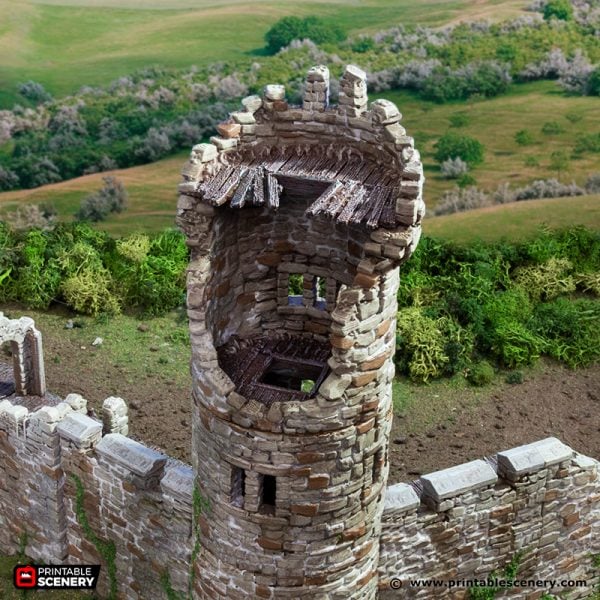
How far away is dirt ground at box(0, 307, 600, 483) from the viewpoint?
16531 mm

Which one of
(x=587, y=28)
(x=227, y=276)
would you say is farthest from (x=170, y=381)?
(x=587, y=28)

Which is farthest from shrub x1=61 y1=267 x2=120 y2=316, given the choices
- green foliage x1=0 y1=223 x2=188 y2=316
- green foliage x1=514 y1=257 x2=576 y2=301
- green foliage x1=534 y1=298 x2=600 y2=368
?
green foliage x1=534 y1=298 x2=600 y2=368

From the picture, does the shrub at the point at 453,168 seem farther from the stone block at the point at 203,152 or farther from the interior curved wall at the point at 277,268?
the stone block at the point at 203,152

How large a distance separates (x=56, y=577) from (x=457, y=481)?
600 centimetres

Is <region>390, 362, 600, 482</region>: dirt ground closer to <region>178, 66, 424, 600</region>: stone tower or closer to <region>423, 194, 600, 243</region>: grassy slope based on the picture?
<region>423, 194, 600, 243</region>: grassy slope

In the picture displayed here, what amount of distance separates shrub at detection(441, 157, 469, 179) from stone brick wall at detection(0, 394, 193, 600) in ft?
53.5

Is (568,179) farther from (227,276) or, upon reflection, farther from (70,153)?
(227,276)

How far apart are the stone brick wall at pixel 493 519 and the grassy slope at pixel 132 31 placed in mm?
27238

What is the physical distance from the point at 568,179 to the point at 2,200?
54.0 feet

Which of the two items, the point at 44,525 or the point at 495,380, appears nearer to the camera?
the point at 44,525

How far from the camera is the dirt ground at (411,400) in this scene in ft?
54.2

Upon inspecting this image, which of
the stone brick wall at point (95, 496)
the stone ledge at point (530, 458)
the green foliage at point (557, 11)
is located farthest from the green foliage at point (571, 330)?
the green foliage at point (557, 11)

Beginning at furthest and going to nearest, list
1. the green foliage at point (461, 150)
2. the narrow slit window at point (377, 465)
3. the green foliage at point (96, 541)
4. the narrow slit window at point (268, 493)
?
the green foliage at point (461, 150) → the green foliage at point (96, 541) → the narrow slit window at point (377, 465) → the narrow slit window at point (268, 493)

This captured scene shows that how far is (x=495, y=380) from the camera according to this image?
725 inches
